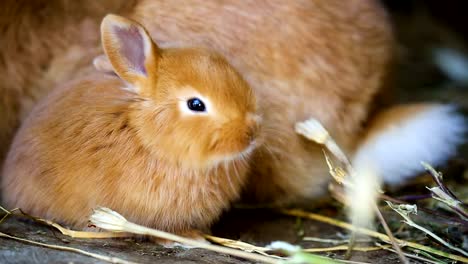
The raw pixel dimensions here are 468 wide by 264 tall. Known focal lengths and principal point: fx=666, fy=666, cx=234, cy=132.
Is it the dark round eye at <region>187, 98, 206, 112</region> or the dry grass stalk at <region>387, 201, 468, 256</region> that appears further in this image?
the dry grass stalk at <region>387, 201, 468, 256</region>

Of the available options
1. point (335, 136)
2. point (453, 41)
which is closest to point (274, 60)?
point (335, 136)

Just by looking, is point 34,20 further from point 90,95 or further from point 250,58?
point 250,58

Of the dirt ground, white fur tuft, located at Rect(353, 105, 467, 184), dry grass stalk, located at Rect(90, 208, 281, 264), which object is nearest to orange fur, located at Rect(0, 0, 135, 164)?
the dirt ground

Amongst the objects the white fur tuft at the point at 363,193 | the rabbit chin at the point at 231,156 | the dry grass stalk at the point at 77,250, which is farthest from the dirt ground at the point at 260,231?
the rabbit chin at the point at 231,156

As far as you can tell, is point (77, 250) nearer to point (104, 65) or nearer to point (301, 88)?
point (104, 65)

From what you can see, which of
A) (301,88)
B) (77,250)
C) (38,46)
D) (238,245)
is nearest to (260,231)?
(238,245)

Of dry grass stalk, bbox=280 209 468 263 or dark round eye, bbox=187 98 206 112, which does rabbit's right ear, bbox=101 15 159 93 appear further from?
dry grass stalk, bbox=280 209 468 263
